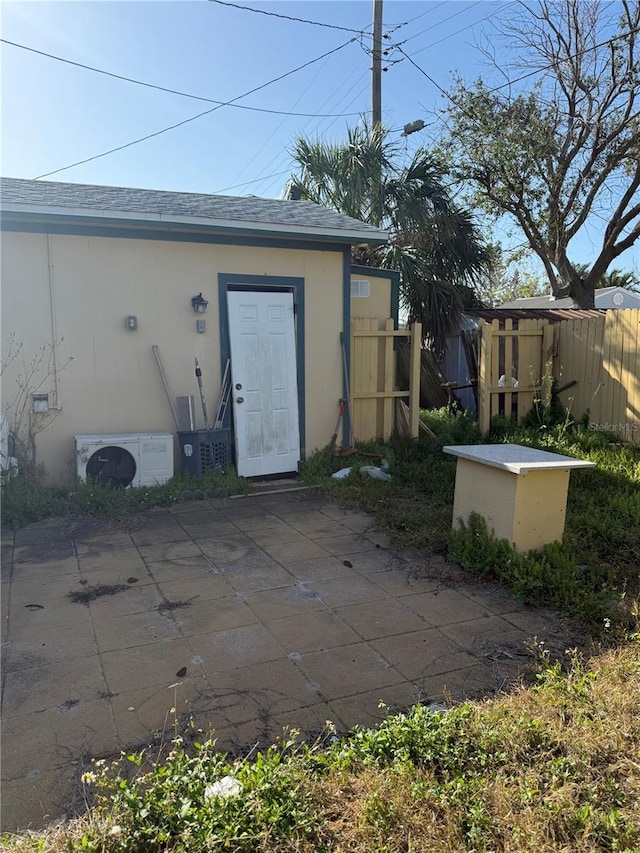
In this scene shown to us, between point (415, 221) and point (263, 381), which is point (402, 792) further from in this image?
point (415, 221)

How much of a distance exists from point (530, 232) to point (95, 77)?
31.6 ft

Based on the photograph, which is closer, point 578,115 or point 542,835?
point 542,835

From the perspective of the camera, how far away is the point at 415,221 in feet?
34.0

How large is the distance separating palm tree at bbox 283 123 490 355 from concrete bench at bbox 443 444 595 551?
6.37m

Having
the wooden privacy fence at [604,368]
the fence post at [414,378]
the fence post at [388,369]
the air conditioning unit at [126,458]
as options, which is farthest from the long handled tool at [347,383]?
the wooden privacy fence at [604,368]

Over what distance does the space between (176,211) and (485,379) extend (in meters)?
4.33

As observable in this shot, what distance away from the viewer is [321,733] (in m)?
2.54

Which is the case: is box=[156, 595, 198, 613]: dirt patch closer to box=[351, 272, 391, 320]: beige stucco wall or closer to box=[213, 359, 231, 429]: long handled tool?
box=[213, 359, 231, 429]: long handled tool

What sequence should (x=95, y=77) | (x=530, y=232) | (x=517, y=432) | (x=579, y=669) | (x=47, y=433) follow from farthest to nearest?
(x=530, y=232)
(x=95, y=77)
(x=517, y=432)
(x=47, y=433)
(x=579, y=669)

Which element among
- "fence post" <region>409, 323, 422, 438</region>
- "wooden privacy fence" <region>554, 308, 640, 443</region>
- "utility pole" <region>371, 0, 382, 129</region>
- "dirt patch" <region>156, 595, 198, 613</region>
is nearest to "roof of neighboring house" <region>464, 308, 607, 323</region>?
"wooden privacy fence" <region>554, 308, 640, 443</region>

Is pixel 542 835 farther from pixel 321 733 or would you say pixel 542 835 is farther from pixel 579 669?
pixel 579 669

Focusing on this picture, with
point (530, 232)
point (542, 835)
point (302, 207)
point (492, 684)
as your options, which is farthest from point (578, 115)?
point (542, 835)

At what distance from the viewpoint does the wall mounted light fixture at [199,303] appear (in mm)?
6492

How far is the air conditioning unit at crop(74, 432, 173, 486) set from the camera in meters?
5.91
